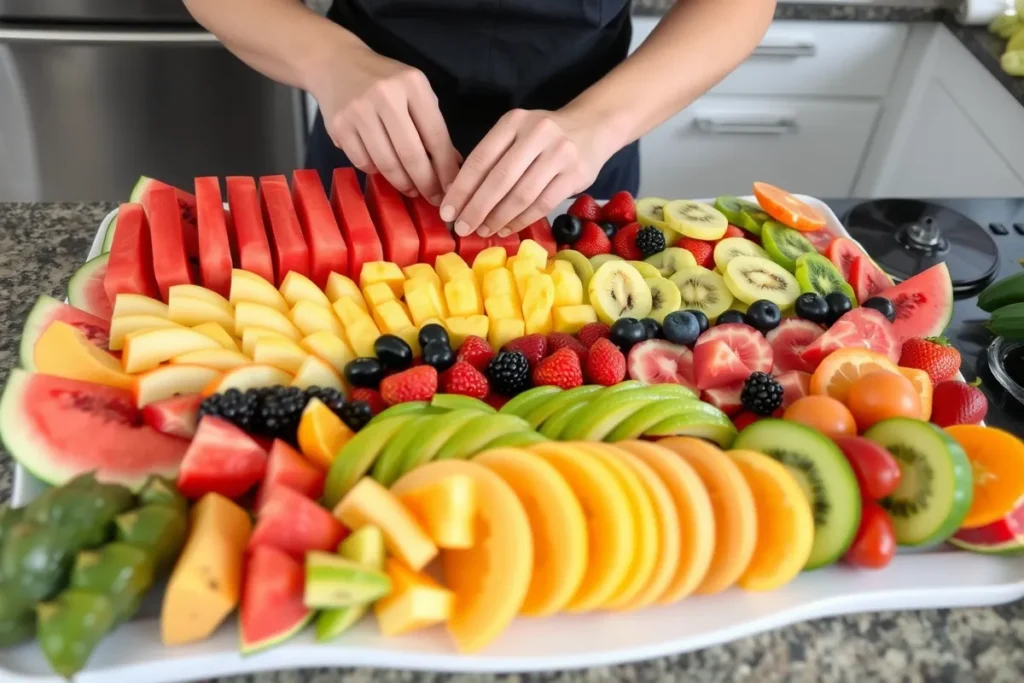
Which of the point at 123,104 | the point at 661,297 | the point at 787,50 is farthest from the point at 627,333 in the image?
the point at 123,104

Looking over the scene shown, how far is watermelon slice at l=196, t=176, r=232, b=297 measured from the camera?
136 cm

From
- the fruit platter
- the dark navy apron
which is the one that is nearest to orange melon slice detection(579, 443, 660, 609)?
the fruit platter

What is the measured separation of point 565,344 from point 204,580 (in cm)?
67

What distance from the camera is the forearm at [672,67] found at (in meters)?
1.45

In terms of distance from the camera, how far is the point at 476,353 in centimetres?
131

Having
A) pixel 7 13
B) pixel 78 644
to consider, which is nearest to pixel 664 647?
pixel 78 644

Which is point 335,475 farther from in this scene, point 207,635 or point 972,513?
point 972,513

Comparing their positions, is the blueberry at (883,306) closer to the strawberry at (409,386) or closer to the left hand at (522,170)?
the left hand at (522,170)

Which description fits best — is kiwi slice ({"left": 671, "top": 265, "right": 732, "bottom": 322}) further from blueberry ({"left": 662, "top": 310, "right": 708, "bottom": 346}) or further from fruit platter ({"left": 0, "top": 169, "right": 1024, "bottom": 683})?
blueberry ({"left": 662, "top": 310, "right": 708, "bottom": 346})

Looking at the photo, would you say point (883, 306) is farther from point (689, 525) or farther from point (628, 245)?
point (689, 525)

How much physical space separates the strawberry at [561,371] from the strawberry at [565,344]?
60 millimetres

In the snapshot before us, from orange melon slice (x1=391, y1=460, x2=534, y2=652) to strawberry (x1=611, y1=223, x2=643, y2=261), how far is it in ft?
2.31

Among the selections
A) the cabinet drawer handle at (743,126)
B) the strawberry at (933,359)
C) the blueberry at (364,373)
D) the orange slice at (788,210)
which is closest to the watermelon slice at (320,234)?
the blueberry at (364,373)

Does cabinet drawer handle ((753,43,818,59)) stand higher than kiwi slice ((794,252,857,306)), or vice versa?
cabinet drawer handle ((753,43,818,59))
